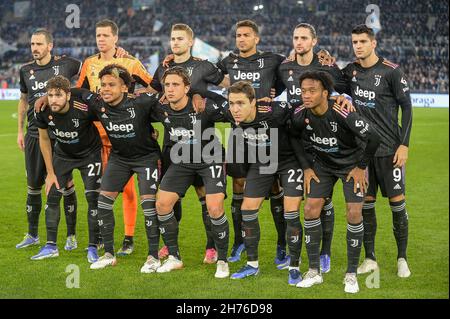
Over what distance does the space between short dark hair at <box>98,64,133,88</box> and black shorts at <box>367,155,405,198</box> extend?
2682mm

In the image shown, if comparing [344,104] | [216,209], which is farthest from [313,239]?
[344,104]

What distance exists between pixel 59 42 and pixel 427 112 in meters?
25.8

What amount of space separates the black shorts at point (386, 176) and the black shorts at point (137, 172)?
2250mm

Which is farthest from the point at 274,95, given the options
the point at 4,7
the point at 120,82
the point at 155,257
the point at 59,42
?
the point at 4,7

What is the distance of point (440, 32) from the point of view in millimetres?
42781

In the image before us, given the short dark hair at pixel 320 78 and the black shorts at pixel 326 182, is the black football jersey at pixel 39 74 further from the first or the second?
the black shorts at pixel 326 182

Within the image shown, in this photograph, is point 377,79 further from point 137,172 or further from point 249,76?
point 137,172

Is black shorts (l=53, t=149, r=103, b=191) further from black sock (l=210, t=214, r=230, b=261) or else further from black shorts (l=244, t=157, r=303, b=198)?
black shorts (l=244, t=157, r=303, b=198)

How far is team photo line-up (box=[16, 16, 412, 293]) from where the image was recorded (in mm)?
6871

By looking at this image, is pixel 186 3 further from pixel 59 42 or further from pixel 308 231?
pixel 308 231

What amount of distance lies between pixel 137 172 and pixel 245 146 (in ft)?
3.97

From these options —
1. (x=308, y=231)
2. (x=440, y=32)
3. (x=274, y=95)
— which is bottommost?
(x=308, y=231)

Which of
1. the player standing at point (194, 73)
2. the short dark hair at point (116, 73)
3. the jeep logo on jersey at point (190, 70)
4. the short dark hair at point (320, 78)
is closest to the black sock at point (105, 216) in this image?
the player standing at point (194, 73)
